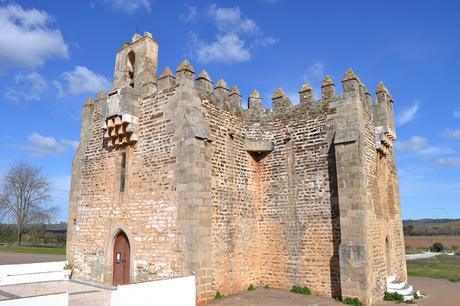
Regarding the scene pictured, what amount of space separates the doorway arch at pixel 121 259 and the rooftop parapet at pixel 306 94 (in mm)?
7758

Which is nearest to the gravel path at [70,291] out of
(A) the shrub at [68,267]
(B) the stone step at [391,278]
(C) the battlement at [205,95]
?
(A) the shrub at [68,267]

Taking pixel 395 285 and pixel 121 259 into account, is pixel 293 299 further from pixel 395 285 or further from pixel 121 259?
pixel 121 259

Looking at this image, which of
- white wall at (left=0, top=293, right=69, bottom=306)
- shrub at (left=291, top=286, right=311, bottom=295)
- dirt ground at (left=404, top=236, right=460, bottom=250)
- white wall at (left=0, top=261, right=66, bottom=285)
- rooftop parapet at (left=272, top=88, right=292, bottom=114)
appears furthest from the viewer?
dirt ground at (left=404, top=236, right=460, bottom=250)

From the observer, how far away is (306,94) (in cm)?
1243

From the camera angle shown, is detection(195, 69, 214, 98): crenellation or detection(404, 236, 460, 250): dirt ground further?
detection(404, 236, 460, 250): dirt ground

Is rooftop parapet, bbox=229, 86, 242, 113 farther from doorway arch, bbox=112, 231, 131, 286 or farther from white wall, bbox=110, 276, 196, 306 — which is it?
white wall, bbox=110, 276, 196, 306

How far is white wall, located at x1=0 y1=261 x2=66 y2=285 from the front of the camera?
492 inches

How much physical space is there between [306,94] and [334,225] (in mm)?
4634

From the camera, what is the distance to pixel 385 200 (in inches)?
509

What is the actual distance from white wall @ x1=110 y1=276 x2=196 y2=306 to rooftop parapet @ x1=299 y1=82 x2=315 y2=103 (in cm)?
712

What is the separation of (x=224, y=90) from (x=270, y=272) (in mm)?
6622

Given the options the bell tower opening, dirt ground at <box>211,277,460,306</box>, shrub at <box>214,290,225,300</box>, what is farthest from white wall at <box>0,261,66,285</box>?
the bell tower opening

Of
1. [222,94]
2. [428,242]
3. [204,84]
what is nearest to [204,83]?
[204,84]

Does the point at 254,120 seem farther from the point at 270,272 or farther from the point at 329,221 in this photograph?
the point at 270,272
